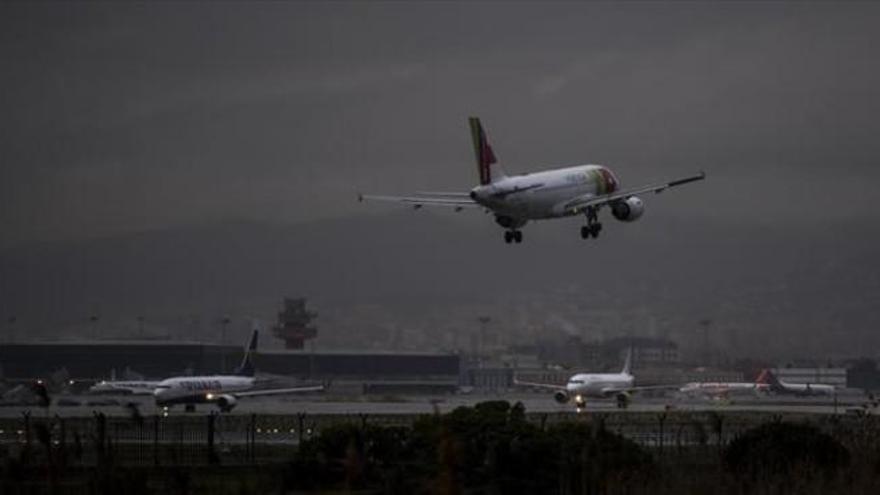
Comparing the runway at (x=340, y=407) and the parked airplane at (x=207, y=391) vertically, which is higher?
the parked airplane at (x=207, y=391)

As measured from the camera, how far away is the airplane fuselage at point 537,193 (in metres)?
93.8

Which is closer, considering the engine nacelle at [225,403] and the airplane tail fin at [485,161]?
the airplane tail fin at [485,161]

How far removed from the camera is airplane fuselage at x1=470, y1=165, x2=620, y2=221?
9381 centimetres

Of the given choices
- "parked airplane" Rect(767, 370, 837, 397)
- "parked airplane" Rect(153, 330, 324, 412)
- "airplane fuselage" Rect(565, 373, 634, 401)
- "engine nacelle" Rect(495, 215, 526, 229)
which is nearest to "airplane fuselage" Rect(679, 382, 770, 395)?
"parked airplane" Rect(767, 370, 837, 397)

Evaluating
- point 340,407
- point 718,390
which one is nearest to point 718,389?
point 718,390

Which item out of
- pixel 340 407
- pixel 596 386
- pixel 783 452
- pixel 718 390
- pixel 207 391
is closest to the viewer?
pixel 783 452

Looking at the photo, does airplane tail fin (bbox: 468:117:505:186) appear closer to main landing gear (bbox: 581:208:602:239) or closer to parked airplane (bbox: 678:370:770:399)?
main landing gear (bbox: 581:208:602:239)

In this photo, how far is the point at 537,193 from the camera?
312 feet

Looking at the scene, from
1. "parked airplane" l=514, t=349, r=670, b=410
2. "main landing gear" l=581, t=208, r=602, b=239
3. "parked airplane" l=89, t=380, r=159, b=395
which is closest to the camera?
"main landing gear" l=581, t=208, r=602, b=239

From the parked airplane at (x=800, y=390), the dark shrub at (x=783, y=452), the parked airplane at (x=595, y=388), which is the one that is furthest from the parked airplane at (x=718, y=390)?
the dark shrub at (x=783, y=452)

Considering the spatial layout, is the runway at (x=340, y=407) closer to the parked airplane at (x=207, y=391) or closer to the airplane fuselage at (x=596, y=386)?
the parked airplane at (x=207, y=391)

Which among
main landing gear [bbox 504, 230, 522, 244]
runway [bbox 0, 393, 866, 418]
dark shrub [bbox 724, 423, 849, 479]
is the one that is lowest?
dark shrub [bbox 724, 423, 849, 479]

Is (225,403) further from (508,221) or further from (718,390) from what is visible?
(718,390)

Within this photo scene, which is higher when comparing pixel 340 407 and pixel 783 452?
pixel 340 407
